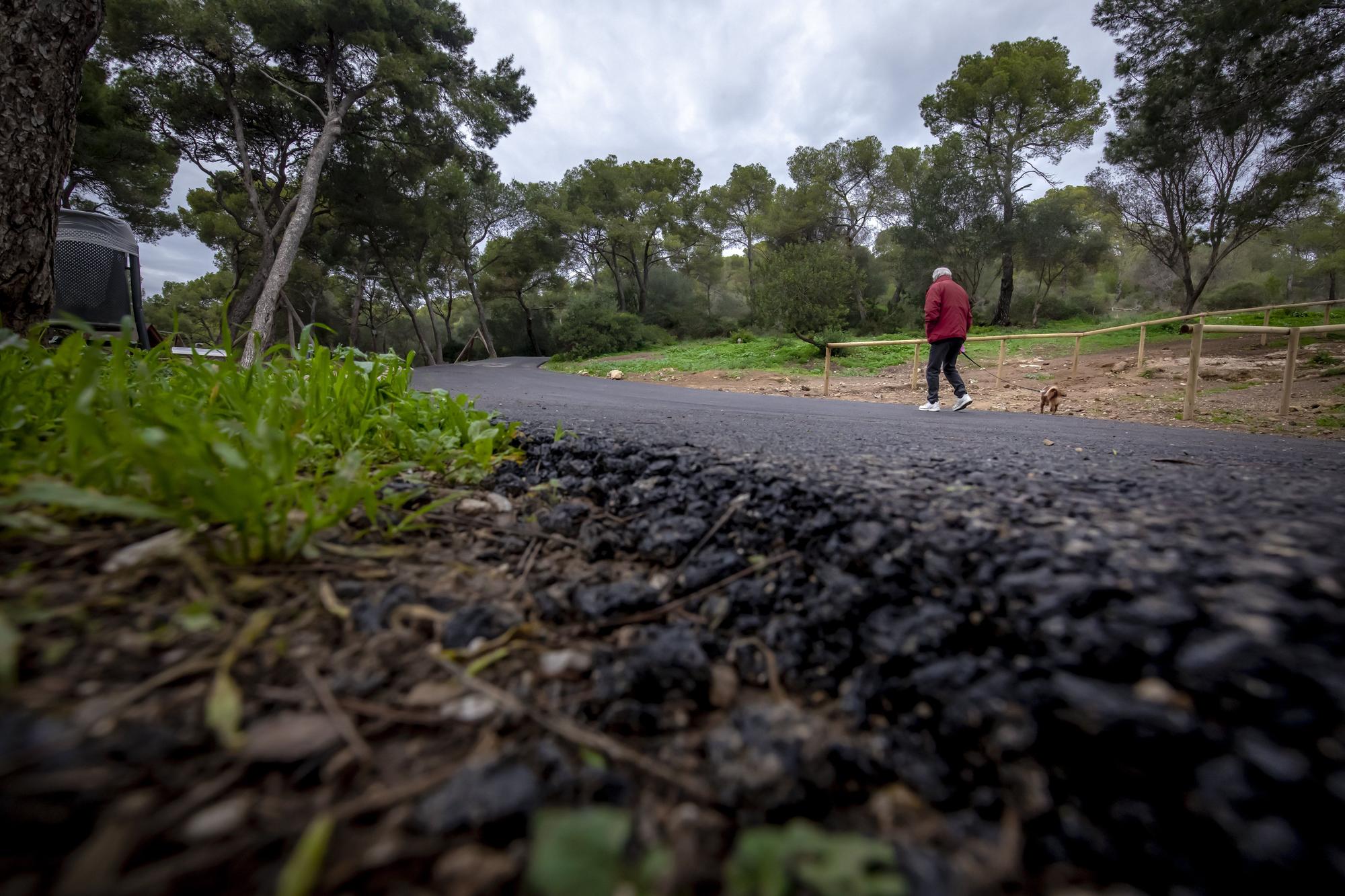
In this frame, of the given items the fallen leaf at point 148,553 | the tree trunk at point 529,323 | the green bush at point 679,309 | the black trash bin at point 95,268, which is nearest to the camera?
the fallen leaf at point 148,553

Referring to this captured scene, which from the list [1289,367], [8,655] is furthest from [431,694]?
[1289,367]

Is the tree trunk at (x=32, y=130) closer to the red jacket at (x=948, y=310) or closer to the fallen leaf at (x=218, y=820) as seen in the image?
the fallen leaf at (x=218, y=820)

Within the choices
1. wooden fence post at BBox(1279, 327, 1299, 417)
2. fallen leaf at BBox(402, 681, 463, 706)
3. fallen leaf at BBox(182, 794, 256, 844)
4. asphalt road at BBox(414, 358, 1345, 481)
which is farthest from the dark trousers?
fallen leaf at BBox(182, 794, 256, 844)

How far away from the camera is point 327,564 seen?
3.44ft

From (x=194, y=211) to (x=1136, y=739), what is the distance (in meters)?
28.9

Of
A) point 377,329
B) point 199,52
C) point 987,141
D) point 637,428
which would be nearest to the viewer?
point 637,428

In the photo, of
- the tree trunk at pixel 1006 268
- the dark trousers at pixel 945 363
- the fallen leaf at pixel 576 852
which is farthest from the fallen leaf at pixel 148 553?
the tree trunk at pixel 1006 268

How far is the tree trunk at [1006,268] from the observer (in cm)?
2203

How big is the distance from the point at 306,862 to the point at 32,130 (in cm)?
386

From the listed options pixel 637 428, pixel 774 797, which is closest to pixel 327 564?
pixel 774 797

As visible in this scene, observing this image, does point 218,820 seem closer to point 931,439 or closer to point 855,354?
point 931,439

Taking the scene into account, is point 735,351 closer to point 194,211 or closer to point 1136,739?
point 1136,739

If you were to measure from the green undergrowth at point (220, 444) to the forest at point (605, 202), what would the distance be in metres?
0.28

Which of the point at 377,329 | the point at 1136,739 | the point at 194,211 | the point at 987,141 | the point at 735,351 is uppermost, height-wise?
the point at 987,141
